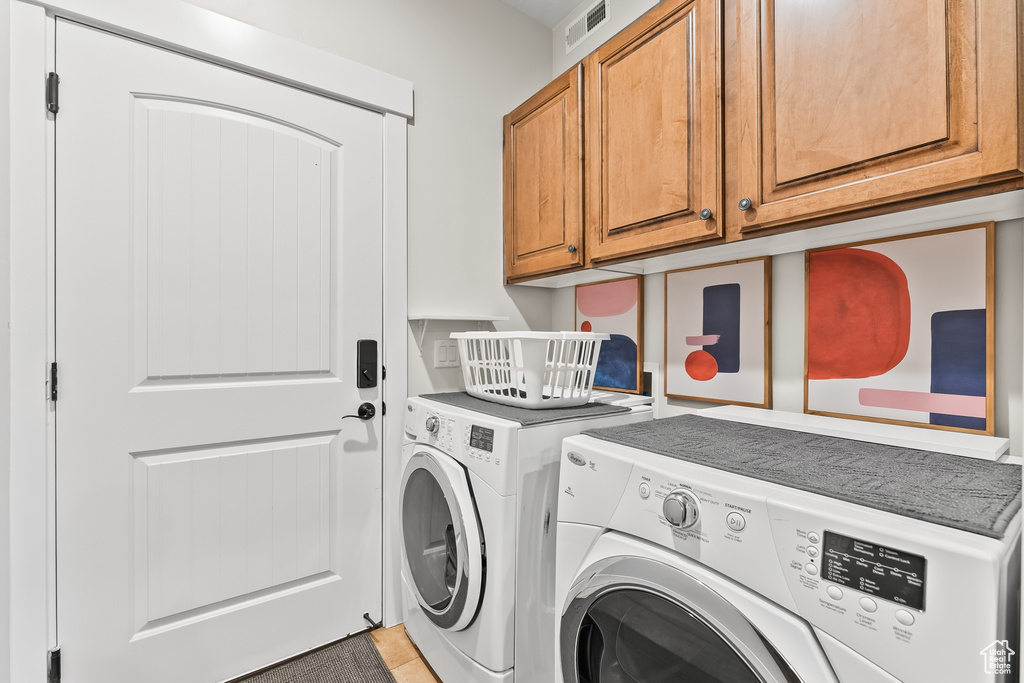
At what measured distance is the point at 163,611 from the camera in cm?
142

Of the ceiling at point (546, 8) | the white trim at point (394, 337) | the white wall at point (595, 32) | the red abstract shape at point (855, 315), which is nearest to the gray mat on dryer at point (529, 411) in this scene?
the white trim at point (394, 337)

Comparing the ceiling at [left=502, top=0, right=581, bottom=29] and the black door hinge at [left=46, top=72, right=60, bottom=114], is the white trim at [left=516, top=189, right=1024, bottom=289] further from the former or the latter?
the black door hinge at [left=46, top=72, right=60, bottom=114]

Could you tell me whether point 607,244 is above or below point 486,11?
below

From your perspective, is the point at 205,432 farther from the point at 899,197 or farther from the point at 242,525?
the point at 899,197

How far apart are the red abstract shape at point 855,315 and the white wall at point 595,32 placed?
3.98 ft

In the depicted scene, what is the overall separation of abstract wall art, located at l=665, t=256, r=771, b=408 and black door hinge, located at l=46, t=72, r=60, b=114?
6.43 ft

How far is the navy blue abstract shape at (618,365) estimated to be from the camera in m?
1.94

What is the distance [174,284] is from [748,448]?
5.45 feet

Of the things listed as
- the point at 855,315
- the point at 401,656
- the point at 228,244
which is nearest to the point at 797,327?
the point at 855,315

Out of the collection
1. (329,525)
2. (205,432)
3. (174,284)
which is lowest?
(329,525)

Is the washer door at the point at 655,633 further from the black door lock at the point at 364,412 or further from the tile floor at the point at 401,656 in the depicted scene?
the black door lock at the point at 364,412

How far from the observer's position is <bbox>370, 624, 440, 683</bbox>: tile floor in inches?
60.0

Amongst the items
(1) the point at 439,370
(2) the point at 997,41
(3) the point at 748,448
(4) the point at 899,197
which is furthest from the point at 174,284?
(2) the point at 997,41

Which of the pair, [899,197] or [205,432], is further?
[205,432]
